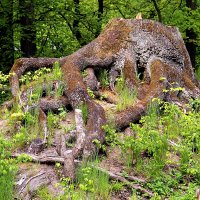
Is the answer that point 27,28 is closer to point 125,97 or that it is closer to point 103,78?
point 103,78

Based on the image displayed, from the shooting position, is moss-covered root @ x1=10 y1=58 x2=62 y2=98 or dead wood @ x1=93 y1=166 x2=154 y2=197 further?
moss-covered root @ x1=10 y1=58 x2=62 y2=98

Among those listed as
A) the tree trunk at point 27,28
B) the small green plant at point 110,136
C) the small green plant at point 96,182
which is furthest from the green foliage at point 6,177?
the tree trunk at point 27,28

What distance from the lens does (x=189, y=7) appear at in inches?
573

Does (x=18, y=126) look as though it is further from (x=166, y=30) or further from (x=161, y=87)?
(x=166, y=30)

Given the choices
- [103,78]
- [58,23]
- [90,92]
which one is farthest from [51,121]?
[58,23]

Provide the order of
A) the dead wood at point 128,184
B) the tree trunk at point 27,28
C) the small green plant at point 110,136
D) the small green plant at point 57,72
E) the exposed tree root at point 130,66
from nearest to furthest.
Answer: the dead wood at point 128,184, the small green plant at point 110,136, the exposed tree root at point 130,66, the small green plant at point 57,72, the tree trunk at point 27,28

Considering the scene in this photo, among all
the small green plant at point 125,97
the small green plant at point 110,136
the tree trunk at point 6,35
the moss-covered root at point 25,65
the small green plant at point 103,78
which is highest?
the tree trunk at point 6,35

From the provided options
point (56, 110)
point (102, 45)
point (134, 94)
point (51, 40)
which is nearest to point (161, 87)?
point (134, 94)

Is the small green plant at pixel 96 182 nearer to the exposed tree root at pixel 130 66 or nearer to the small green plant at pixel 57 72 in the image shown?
the exposed tree root at pixel 130 66

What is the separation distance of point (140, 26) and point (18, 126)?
3977 mm

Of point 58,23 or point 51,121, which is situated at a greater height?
point 58,23

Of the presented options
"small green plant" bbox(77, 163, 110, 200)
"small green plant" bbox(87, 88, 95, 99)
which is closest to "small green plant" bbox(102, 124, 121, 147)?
"small green plant" bbox(77, 163, 110, 200)

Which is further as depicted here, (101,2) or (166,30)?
(101,2)

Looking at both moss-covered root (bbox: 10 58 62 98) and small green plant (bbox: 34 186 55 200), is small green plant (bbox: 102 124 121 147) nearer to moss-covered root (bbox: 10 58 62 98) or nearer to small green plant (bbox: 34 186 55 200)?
small green plant (bbox: 34 186 55 200)
